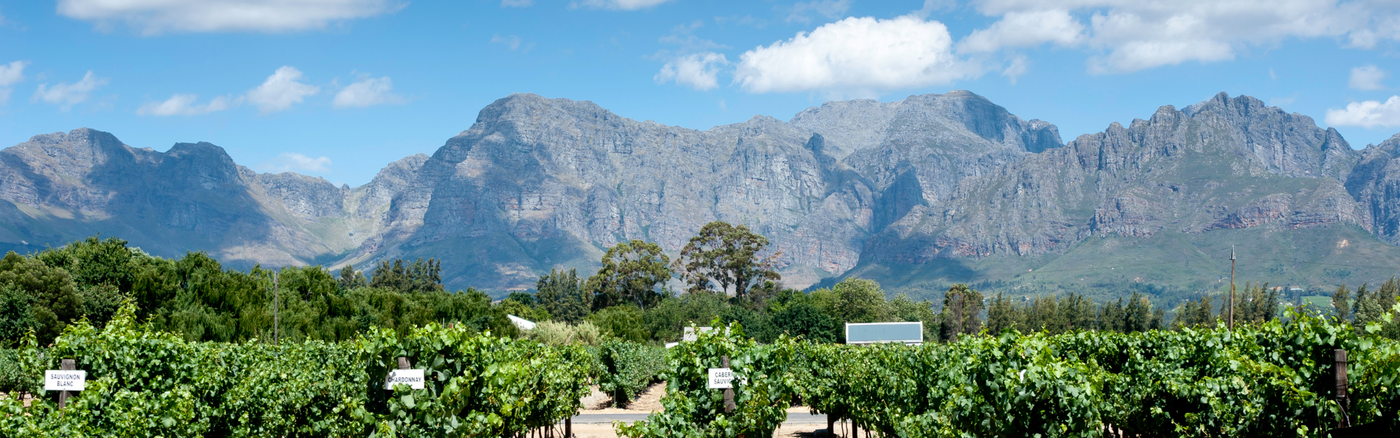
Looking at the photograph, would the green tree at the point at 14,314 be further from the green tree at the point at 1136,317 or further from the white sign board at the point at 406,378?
the green tree at the point at 1136,317

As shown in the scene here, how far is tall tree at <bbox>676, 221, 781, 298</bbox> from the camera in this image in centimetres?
11119

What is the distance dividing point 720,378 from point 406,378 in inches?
157

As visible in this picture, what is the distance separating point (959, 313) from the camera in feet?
338

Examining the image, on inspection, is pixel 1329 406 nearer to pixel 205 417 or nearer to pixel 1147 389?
pixel 1147 389

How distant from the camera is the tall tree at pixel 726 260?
111 meters

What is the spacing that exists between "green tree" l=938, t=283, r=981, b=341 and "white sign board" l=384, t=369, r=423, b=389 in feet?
286

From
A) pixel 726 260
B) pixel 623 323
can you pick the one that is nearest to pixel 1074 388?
pixel 623 323

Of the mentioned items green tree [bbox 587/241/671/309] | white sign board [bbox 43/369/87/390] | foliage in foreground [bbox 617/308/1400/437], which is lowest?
foliage in foreground [bbox 617/308/1400/437]

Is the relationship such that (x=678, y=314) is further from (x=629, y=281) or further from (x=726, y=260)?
(x=726, y=260)

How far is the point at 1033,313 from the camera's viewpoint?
11262cm

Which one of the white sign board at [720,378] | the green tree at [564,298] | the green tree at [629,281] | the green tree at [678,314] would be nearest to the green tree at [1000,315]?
the green tree at [678,314]

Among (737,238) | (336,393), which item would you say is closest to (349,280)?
(737,238)

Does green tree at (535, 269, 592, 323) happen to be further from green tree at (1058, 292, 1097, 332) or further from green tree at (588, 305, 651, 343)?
green tree at (1058, 292, 1097, 332)

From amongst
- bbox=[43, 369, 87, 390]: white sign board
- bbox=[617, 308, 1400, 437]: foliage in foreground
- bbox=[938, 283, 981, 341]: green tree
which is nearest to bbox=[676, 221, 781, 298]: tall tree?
bbox=[938, 283, 981, 341]: green tree
